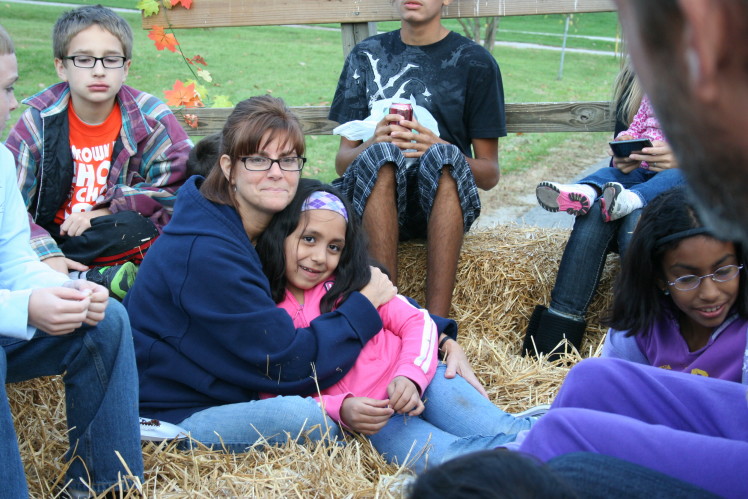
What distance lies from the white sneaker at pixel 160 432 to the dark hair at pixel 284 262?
0.60 metres

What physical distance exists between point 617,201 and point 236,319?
1845 millimetres

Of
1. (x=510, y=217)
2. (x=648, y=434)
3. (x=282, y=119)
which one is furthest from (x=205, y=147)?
(x=510, y=217)

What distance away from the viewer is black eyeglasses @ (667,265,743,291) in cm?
260

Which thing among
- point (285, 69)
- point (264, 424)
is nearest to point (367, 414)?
point (264, 424)

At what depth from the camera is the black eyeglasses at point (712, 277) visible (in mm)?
2598

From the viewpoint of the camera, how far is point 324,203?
306 cm

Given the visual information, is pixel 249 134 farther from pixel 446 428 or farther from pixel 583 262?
pixel 583 262

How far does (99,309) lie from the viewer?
228 cm

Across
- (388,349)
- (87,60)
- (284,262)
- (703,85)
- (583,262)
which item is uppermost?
(703,85)

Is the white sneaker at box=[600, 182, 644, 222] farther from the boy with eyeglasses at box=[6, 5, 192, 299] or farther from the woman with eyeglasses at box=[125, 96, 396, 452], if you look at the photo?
the boy with eyeglasses at box=[6, 5, 192, 299]

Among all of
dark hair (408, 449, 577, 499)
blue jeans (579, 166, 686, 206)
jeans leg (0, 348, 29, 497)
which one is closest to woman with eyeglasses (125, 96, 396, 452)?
jeans leg (0, 348, 29, 497)

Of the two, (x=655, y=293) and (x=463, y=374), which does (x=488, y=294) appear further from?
(x=655, y=293)

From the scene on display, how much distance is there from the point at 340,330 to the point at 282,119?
0.83 metres

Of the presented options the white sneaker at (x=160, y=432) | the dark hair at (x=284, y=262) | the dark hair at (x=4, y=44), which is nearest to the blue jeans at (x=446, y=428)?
the dark hair at (x=284, y=262)
